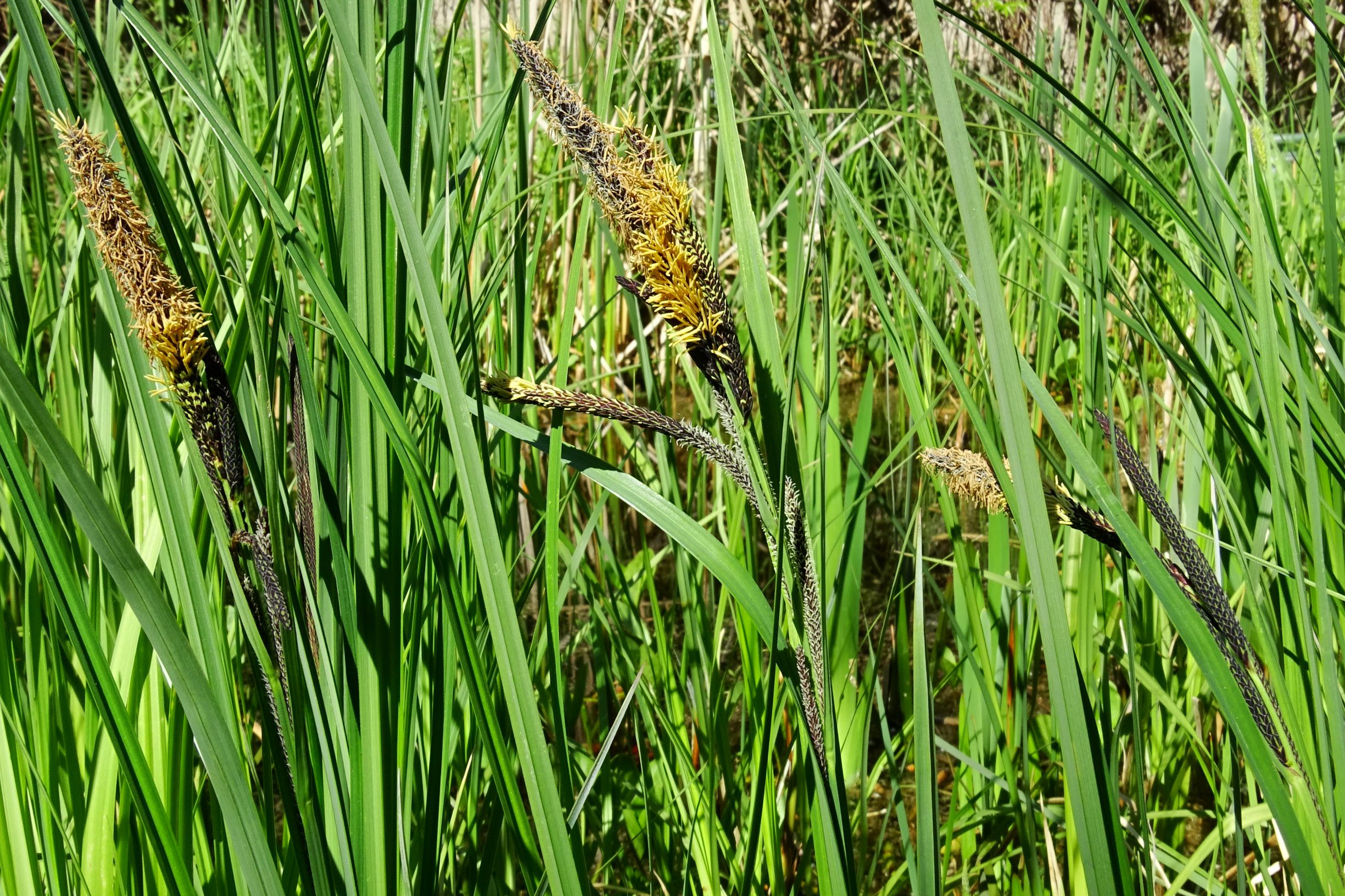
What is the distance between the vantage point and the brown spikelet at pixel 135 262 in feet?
1.32

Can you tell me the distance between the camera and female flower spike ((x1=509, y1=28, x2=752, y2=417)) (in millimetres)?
427

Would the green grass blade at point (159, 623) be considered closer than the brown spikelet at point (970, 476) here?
Yes

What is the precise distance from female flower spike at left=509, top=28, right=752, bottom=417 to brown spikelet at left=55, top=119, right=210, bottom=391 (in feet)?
0.58

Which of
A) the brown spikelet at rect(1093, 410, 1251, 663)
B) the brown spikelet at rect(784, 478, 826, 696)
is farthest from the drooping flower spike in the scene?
the brown spikelet at rect(1093, 410, 1251, 663)

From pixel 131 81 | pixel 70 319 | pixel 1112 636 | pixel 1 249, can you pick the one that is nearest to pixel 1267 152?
pixel 1112 636

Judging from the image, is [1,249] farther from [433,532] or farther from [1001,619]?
[1001,619]

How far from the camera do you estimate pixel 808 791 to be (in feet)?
2.63

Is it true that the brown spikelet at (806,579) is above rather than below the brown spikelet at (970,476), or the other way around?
A: below

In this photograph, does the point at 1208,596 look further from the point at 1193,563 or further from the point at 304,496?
the point at 304,496

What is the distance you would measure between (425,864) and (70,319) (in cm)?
71

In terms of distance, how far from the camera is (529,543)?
3.01 feet

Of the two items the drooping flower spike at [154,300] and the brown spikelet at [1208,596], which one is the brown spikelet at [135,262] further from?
the brown spikelet at [1208,596]

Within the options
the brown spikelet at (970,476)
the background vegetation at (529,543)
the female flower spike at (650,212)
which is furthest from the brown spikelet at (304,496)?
the brown spikelet at (970,476)

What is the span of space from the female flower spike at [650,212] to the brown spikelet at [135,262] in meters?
0.18
